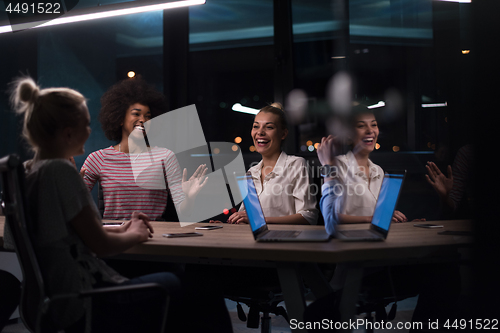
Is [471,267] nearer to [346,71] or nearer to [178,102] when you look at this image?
[346,71]

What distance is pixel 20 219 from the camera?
0.99 m

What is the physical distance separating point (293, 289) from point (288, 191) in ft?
3.24

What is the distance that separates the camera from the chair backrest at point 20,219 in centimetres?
99

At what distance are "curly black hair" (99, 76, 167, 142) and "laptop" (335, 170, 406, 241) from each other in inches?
72.1

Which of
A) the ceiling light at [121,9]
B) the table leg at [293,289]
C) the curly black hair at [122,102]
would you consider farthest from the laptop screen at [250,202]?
the curly black hair at [122,102]

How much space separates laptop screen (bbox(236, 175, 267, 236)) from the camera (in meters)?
1.36

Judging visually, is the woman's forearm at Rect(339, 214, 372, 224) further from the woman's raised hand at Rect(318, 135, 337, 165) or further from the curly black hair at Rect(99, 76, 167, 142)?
the curly black hair at Rect(99, 76, 167, 142)

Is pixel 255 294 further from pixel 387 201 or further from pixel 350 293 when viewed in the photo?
pixel 387 201

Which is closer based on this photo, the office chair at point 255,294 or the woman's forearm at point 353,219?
the office chair at point 255,294

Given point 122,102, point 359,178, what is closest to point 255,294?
point 359,178

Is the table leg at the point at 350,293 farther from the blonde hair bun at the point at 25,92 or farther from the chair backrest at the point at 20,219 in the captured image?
the blonde hair bun at the point at 25,92

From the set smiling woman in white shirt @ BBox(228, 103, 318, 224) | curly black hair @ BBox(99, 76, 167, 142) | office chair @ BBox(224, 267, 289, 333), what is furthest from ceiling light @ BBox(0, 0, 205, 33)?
office chair @ BBox(224, 267, 289, 333)

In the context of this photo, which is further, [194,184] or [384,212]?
[194,184]

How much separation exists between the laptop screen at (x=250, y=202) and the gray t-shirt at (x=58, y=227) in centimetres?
54
